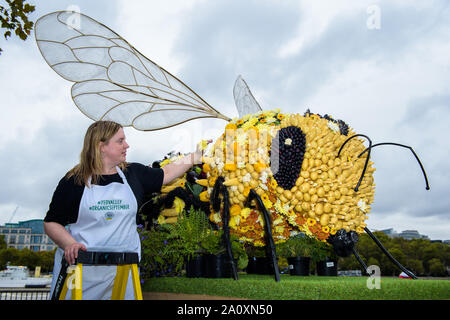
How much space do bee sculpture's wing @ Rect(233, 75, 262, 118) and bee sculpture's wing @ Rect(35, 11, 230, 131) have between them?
4.61ft

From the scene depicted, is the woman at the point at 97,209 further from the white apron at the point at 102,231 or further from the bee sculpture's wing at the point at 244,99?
the bee sculpture's wing at the point at 244,99

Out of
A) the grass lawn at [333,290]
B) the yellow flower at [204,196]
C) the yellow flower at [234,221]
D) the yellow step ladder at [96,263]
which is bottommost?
the grass lawn at [333,290]

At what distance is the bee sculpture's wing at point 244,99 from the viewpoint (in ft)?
18.3

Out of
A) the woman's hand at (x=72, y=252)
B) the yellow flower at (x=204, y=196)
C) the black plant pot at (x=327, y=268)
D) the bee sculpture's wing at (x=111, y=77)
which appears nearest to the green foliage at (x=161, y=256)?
the yellow flower at (x=204, y=196)

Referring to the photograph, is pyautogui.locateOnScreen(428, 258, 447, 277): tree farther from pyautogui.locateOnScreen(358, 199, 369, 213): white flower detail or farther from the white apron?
the white apron

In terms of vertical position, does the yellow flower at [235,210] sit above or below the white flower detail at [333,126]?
below

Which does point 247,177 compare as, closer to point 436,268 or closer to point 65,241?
point 65,241

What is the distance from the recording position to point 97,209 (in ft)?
7.55

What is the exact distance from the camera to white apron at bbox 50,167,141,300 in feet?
7.43

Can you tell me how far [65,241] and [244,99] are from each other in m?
3.98

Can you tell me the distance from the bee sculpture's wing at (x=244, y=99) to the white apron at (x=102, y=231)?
347 centimetres

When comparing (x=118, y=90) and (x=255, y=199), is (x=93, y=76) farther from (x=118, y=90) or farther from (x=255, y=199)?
(x=255, y=199)
